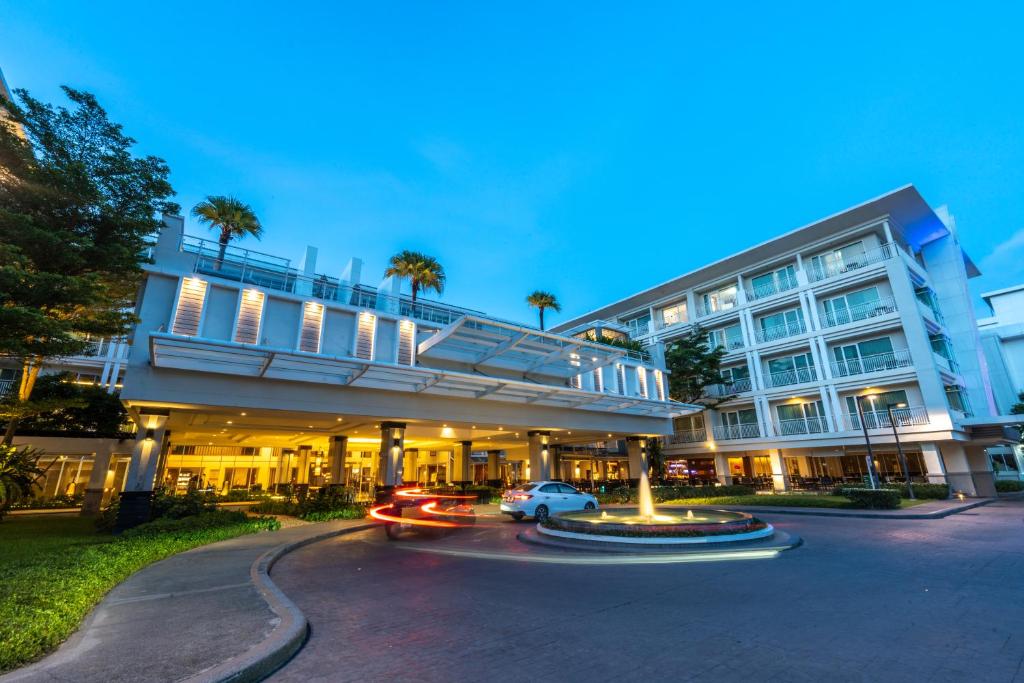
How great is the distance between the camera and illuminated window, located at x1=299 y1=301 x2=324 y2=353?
18.5 metres

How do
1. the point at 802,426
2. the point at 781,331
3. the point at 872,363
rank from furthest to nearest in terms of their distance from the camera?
the point at 781,331 → the point at 802,426 → the point at 872,363

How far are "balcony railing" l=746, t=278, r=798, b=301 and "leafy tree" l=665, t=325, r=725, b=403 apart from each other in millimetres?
5519

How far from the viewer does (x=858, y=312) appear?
31797 mm

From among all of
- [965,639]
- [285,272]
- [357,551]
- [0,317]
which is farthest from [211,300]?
[965,639]

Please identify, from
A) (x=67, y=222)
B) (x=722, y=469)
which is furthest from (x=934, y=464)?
(x=67, y=222)

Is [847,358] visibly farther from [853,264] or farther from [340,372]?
[340,372]

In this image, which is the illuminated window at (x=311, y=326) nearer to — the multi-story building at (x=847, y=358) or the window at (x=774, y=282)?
the multi-story building at (x=847, y=358)

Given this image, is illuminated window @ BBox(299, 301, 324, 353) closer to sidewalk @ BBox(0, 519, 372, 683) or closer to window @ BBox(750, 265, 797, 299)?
sidewalk @ BBox(0, 519, 372, 683)

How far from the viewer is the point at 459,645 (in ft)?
16.9

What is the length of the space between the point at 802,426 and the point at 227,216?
138ft

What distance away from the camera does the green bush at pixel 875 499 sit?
755 inches

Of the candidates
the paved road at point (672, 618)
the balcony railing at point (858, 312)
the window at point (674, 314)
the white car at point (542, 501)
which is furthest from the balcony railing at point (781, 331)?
the paved road at point (672, 618)

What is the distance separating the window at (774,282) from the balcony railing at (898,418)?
10.9 metres

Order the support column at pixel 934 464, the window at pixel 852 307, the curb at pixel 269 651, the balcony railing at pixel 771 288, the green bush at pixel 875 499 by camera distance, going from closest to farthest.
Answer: the curb at pixel 269 651, the green bush at pixel 875 499, the support column at pixel 934 464, the window at pixel 852 307, the balcony railing at pixel 771 288
